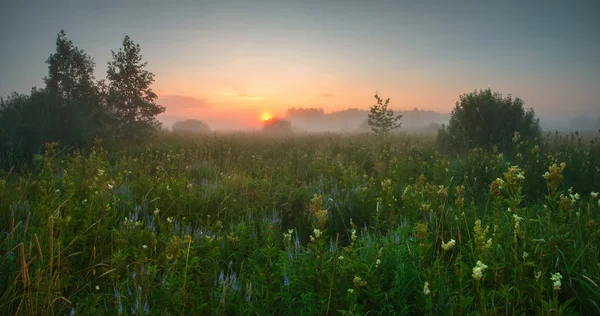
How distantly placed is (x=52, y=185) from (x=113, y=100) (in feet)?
38.8

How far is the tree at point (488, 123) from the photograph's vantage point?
41.4 feet

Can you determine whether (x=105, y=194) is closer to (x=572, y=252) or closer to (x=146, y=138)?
(x=572, y=252)

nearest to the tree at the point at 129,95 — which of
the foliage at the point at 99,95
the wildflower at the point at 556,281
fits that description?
the foliage at the point at 99,95

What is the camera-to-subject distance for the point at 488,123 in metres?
13.1

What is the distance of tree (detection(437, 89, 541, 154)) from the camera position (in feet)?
41.4

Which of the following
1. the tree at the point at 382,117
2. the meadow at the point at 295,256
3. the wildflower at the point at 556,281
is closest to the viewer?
the wildflower at the point at 556,281

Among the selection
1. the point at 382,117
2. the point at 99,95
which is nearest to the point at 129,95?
the point at 99,95

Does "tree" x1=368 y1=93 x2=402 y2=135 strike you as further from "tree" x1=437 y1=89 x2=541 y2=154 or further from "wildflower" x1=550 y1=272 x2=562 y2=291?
"wildflower" x1=550 y1=272 x2=562 y2=291

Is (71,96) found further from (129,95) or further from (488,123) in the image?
(488,123)

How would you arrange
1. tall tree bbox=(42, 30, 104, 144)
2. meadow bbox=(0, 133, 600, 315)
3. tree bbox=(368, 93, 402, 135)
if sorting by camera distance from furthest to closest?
tree bbox=(368, 93, 402, 135) → tall tree bbox=(42, 30, 104, 144) → meadow bbox=(0, 133, 600, 315)

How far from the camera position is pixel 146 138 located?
14984mm

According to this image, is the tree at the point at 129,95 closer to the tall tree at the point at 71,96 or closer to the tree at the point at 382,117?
the tall tree at the point at 71,96

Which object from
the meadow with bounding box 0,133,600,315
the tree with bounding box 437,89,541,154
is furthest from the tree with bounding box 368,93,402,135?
the meadow with bounding box 0,133,600,315

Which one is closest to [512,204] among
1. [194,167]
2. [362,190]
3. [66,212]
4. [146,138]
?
[362,190]
